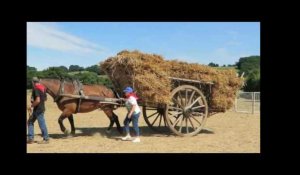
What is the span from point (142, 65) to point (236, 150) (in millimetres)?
3478

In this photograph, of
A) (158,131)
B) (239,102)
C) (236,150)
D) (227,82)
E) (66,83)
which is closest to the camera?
(236,150)

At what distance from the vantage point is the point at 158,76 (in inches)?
443

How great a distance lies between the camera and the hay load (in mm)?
11055

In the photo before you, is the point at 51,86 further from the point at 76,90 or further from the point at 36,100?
the point at 36,100

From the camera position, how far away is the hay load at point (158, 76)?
11055mm

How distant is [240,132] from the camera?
13641 millimetres

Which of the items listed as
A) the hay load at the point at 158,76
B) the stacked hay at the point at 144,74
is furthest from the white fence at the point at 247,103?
the stacked hay at the point at 144,74

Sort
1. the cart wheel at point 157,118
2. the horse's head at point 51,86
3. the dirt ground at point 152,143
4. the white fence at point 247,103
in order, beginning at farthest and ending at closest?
the white fence at point 247,103
the cart wheel at point 157,118
the horse's head at point 51,86
the dirt ground at point 152,143

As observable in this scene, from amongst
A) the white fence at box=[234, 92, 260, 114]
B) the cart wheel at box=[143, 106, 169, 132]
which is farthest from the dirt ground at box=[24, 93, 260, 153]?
the white fence at box=[234, 92, 260, 114]

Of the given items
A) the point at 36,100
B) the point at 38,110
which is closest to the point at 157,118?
the point at 38,110

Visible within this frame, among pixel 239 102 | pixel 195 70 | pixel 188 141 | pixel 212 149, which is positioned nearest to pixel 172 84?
pixel 195 70

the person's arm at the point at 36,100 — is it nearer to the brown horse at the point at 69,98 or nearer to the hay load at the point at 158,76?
the brown horse at the point at 69,98

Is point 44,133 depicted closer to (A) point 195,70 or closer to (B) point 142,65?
(B) point 142,65

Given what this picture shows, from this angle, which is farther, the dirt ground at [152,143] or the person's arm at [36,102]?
the person's arm at [36,102]
